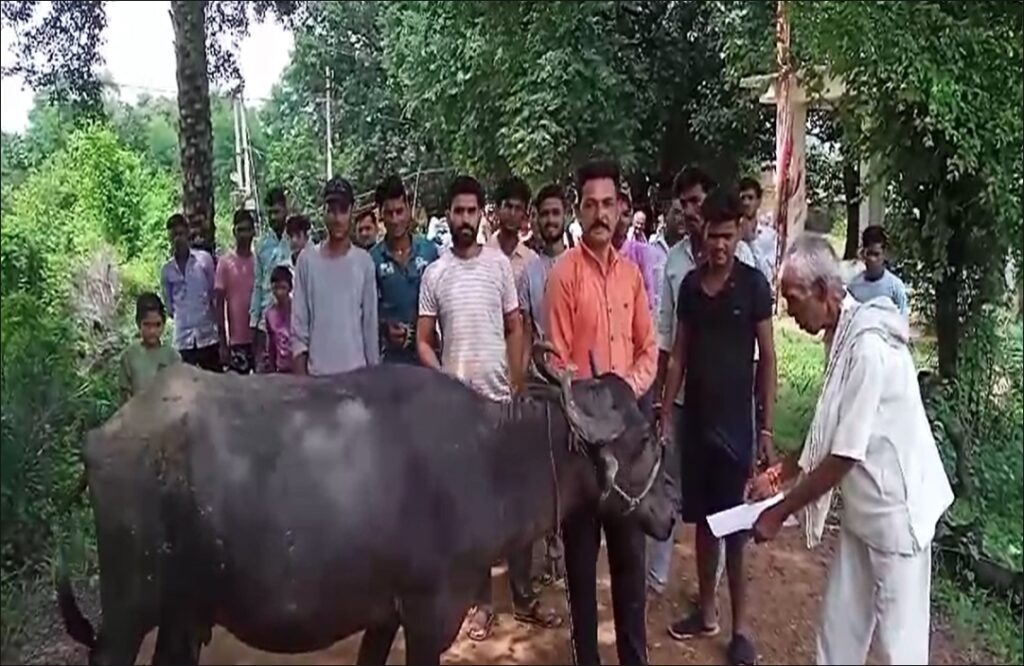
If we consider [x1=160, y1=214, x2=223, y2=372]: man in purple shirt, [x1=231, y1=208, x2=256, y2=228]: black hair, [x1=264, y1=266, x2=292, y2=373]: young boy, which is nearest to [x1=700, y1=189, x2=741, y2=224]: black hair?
[x1=264, y1=266, x2=292, y2=373]: young boy

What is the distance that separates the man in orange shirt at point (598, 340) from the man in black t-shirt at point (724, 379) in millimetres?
292

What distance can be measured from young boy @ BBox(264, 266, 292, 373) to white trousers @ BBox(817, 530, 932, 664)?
8.35ft

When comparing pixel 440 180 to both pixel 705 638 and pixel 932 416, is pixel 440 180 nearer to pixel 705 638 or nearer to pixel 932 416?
pixel 932 416

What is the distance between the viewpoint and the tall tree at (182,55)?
12.8ft

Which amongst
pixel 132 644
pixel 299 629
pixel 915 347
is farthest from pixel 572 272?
pixel 915 347

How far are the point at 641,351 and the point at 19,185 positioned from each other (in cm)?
211

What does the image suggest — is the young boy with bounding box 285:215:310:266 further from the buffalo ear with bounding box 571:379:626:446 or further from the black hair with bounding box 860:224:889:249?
the black hair with bounding box 860:224:889:249

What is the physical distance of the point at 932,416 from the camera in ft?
17.2

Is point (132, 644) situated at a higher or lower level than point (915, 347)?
lower

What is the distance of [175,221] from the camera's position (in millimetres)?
4684

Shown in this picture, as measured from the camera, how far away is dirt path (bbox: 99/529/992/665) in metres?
3.83

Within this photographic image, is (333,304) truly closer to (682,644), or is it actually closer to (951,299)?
(682,644)

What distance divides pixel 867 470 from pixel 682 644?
164 cm

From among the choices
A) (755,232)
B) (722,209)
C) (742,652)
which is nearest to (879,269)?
(755,232)
